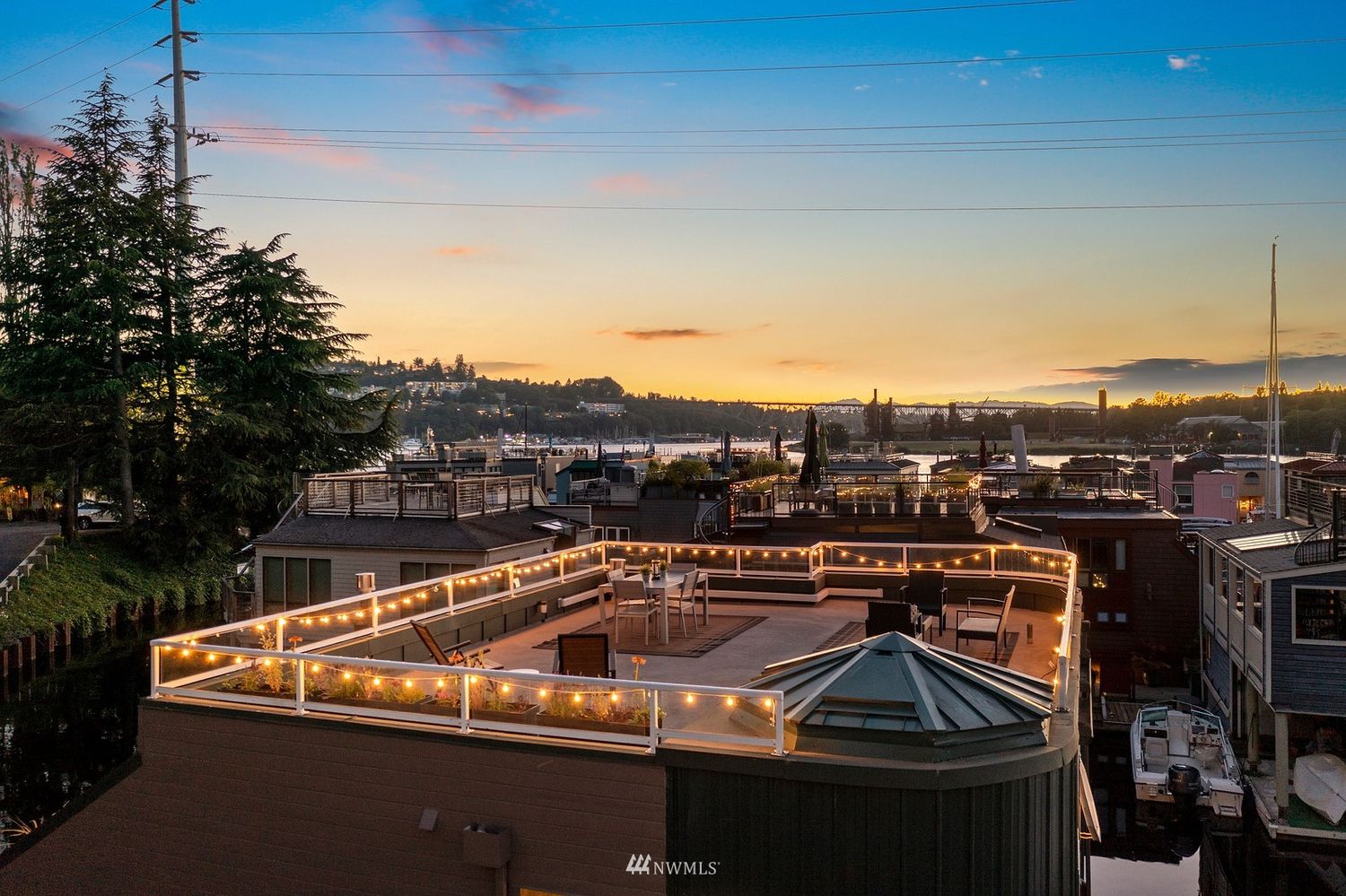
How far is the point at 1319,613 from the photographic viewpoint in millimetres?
20297

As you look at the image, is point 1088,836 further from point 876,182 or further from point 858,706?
point 876,182

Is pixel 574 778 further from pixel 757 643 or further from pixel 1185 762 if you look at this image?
pixel 1185 762

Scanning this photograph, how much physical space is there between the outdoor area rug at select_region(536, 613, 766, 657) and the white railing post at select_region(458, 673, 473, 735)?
134 inches

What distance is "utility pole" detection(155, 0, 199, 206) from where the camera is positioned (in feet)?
128

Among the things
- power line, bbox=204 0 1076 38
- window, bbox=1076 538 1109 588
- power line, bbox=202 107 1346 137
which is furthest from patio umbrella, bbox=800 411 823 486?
power line, bbox=204 0 1076 38

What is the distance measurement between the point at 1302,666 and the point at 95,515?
171 feet

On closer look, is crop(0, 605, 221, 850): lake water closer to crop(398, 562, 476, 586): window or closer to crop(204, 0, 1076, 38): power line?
crop(398, 562, 476, 586): window

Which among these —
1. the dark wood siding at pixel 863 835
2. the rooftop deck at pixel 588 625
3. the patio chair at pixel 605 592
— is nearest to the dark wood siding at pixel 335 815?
the rooftop deck at pixel 588 625

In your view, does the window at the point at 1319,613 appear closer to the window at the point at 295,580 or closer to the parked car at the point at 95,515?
the window at the point at 295,580

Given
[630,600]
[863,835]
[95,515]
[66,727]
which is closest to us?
[863,835]

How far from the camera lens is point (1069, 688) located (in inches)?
314

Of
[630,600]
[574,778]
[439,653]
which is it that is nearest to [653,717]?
[574,778]

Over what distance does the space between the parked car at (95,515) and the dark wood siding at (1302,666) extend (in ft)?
129

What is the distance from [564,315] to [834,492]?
199ft
